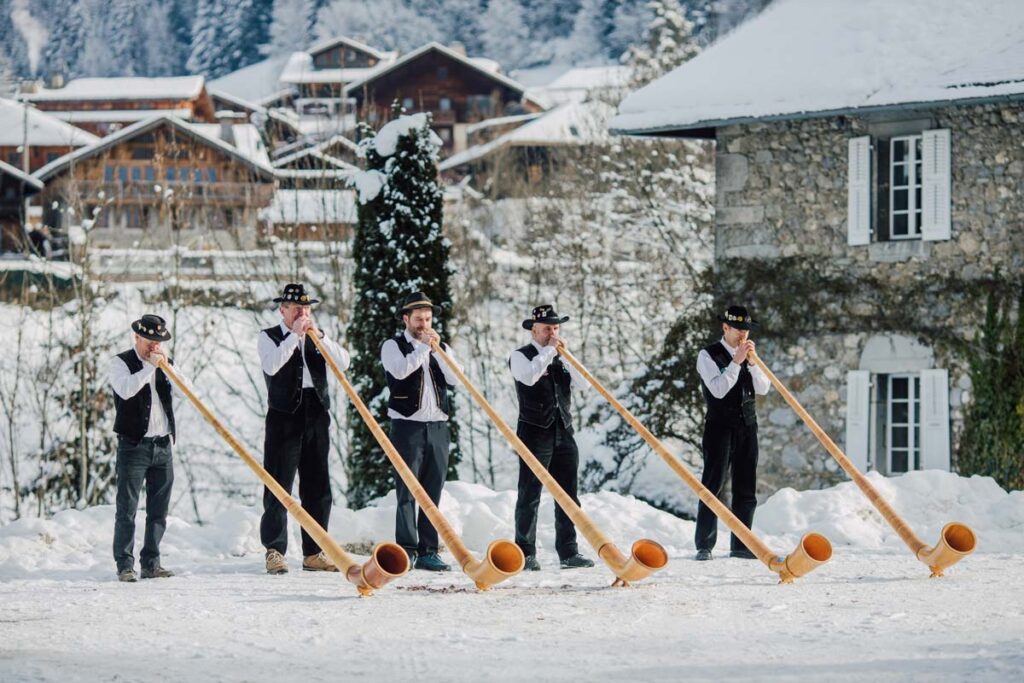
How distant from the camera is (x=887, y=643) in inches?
265

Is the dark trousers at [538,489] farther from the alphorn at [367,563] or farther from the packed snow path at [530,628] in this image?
the alphorn at [367,563]

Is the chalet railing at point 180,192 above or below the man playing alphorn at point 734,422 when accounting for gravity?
above

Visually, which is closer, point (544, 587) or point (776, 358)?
point (544, 587)

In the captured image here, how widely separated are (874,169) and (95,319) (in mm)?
10750

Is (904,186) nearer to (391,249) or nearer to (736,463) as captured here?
(391,249)

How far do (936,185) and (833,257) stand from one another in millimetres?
1223

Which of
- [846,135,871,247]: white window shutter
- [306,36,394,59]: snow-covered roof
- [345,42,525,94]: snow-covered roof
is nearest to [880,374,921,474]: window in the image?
[846,135,871,247]: white window shutter

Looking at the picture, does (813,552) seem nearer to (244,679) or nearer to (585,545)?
Answer: (585,545)

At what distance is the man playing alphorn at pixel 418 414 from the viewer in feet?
32.0

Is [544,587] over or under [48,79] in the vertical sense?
under

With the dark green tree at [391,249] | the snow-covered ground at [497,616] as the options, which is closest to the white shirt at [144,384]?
the snow-covered ground at [497,616]

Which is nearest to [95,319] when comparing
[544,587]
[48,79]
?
[544,587]

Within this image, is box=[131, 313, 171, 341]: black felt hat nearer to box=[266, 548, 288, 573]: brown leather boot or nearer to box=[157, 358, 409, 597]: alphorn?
Result: box=[266, 548, 288, 573]: brown leather boot

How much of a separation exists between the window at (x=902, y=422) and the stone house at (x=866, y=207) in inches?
0.7
